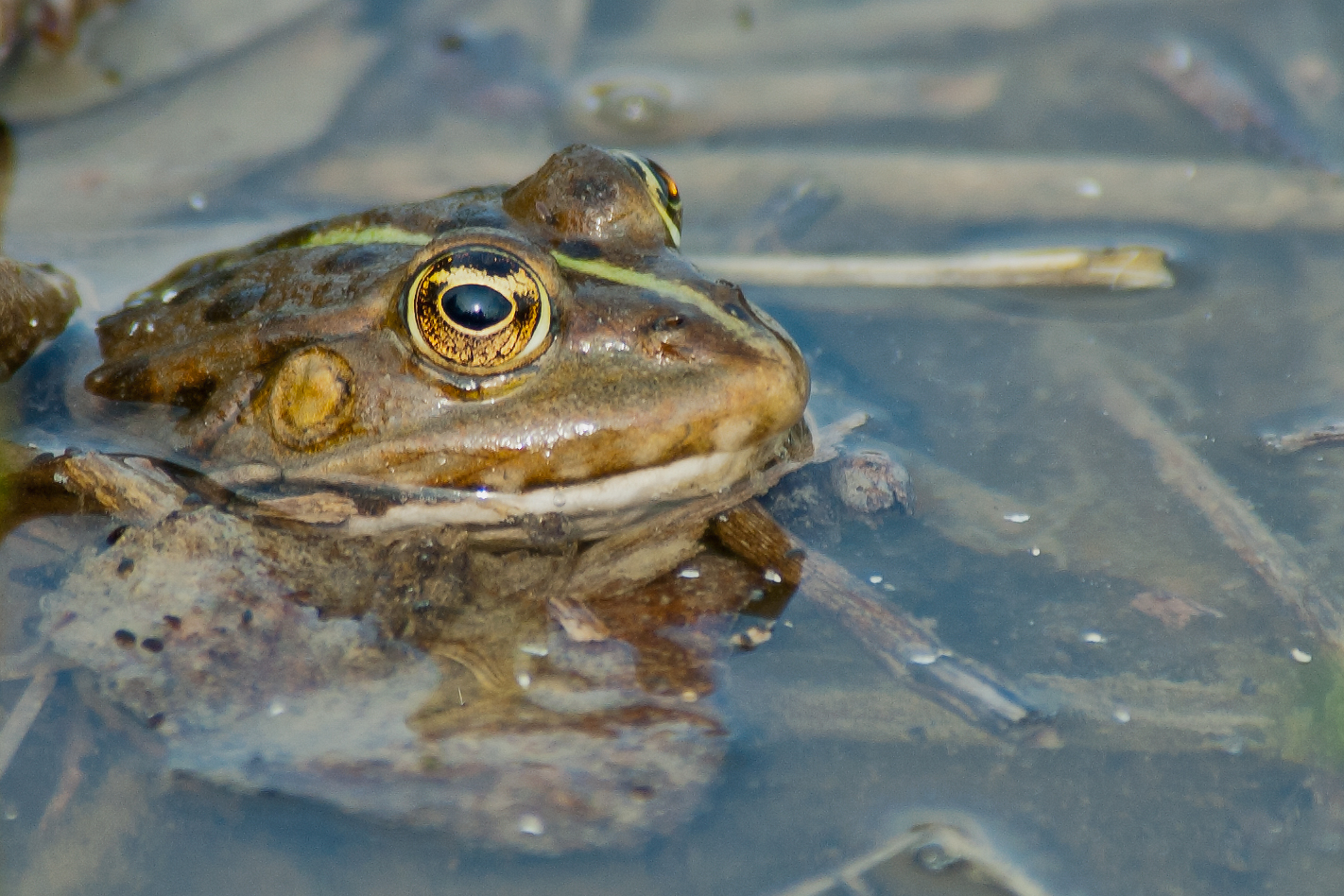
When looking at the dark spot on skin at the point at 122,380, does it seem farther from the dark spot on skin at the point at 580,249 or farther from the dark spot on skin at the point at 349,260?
the dark spot on skin at the point at 580,249

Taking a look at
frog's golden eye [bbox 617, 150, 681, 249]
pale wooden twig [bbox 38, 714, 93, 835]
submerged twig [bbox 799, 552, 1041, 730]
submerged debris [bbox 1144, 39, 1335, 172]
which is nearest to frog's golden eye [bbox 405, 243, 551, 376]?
frog's golden eye [bbox 617, 150, 681, 249]

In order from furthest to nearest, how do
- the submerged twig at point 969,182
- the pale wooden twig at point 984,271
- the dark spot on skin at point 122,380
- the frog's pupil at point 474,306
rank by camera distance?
the submerged twig at point 969,182, the pale wooden twig at point 984,271, the dark spot on skin at point 122,380, the frog's pupil at point 474,306

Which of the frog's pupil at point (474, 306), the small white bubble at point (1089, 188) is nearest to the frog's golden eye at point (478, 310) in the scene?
the frog's pupil at point (474, 306)

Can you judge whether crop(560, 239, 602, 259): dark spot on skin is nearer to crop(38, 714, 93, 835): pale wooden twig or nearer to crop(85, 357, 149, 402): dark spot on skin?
crop(85, 357, 149, 402): dark spot on skin

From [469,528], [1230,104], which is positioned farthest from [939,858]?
[1230,104]

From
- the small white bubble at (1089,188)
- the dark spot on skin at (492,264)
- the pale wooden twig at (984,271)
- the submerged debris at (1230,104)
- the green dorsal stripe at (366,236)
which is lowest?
the dark spot on skin at (492,264)

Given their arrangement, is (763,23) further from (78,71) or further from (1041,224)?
(78,71)

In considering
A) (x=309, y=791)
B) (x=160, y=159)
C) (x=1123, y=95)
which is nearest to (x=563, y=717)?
(x=309, y=791)
